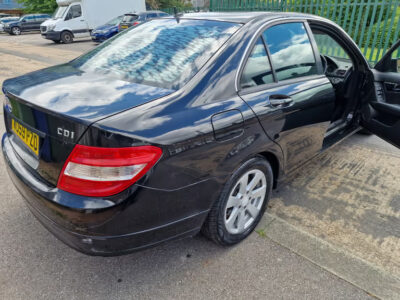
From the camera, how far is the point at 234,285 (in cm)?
194

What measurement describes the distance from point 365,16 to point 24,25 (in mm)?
25871

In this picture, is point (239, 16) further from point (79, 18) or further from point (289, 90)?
point (79, 18)

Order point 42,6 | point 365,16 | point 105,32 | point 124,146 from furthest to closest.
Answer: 1. point 42,6
2. point 105,32
3. point 365,16
4. point 124,146

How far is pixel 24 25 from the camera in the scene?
954 inches

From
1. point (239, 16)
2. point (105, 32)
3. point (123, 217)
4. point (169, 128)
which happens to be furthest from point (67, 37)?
point (123, 217)

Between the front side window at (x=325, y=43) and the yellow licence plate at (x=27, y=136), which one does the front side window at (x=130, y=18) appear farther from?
the yellow licence plate at (x=27, y=136)

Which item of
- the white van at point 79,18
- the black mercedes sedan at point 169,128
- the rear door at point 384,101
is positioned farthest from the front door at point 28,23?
the rear door at point 384,101

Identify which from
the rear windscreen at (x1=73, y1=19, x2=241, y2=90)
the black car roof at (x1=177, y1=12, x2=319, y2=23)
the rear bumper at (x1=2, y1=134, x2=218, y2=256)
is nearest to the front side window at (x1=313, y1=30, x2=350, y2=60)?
the black car roof at (x1=177, y1=12, x2=319, y2=23)

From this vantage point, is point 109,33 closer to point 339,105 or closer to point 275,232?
point 339,105

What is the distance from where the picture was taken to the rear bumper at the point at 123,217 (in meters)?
1.53

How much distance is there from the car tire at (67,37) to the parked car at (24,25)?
10.0 meters

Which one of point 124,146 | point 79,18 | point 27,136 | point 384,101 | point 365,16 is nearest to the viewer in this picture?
point 124,146

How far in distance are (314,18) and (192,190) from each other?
207 cm

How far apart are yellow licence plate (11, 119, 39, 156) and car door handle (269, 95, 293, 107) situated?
1.56m
